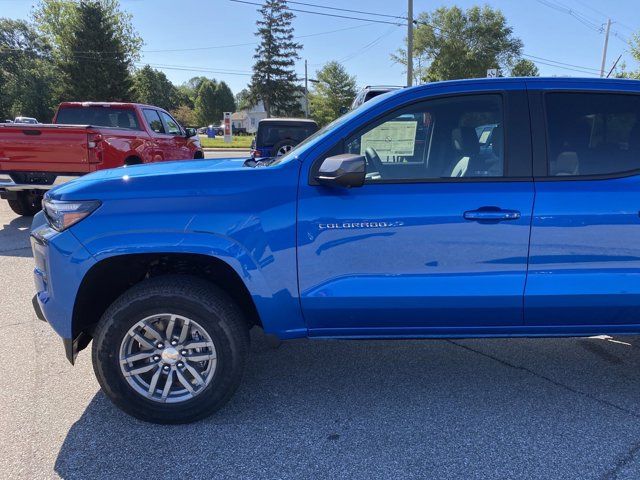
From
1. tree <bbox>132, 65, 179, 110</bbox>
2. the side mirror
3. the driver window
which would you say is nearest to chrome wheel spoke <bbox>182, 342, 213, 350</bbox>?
the side mirror

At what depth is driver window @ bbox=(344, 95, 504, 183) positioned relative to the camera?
286 cm

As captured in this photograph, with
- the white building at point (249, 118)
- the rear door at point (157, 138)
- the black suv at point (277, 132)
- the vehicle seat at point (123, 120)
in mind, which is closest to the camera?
the rear door at point (157, 138)

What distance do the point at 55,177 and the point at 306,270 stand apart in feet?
21.7

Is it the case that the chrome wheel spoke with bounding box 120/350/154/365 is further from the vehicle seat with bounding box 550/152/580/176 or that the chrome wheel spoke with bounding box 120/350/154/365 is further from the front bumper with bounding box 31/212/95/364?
the vehicle seat with bounding box 550/152/580/176

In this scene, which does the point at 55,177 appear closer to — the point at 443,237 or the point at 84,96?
the point at 443,237

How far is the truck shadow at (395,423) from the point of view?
250 centimetres

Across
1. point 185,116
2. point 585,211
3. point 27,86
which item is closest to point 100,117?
point 585,211

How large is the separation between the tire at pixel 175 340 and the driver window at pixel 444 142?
117 cm

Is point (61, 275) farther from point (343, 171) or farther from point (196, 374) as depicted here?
point (343, 171)

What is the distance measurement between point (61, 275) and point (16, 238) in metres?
5.62

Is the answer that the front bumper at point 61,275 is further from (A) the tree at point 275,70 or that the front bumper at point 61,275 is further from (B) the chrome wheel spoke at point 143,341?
(A) the tree at point 275,70

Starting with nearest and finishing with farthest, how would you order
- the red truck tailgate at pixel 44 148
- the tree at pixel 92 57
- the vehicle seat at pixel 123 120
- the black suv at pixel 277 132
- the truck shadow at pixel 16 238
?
the truck shadow at pixel 16 238 < the red truck tailgate at pixel 44 148 < the vehicle seat at pixel 123 120 < the black suv at pixel 277 132 < the tree at pixel 92 57

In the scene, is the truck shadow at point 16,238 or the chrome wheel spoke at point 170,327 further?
the truck shadow at point 16,238

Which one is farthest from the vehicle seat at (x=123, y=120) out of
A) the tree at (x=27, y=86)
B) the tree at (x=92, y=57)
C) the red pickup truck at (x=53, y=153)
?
the tree at (x=27, y=86)
